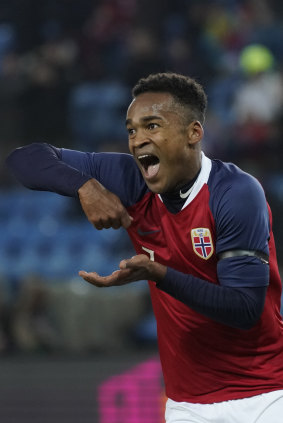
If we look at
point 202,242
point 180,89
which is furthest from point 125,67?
point 202,242

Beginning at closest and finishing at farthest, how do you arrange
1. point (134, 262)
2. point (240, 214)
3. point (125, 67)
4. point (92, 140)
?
point (134, 262), point (240, 214), point (92, 140), point (125, 67)

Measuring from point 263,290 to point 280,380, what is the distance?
1.51 ft

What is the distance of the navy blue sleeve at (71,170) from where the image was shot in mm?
3852

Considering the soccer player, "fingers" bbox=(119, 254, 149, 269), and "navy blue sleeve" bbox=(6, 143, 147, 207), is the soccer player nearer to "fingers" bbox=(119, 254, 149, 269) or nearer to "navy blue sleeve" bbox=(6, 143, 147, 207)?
"navy blue sleeve" bbox=(6, 143, 147, 207)

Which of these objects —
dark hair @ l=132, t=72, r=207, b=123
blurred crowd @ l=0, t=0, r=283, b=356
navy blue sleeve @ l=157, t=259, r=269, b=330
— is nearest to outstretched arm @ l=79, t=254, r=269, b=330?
navy blue sleeve @ l=157, t=259, r=269, b=330

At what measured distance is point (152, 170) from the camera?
3721mm

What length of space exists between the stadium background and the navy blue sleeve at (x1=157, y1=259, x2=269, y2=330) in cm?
415

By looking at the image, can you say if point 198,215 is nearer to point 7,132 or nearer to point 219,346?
point 219,346

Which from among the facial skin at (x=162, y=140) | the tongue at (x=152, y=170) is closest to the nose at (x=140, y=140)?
the facial skin at (x=162, y=140)

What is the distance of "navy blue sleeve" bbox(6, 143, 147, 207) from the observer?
3852 millimetres

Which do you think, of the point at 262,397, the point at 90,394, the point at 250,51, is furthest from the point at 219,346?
the point at 250,51

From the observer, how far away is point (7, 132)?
12984 millimetres

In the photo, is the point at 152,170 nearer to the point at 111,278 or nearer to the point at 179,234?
the point at 179,234

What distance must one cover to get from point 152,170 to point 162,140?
0.13m
